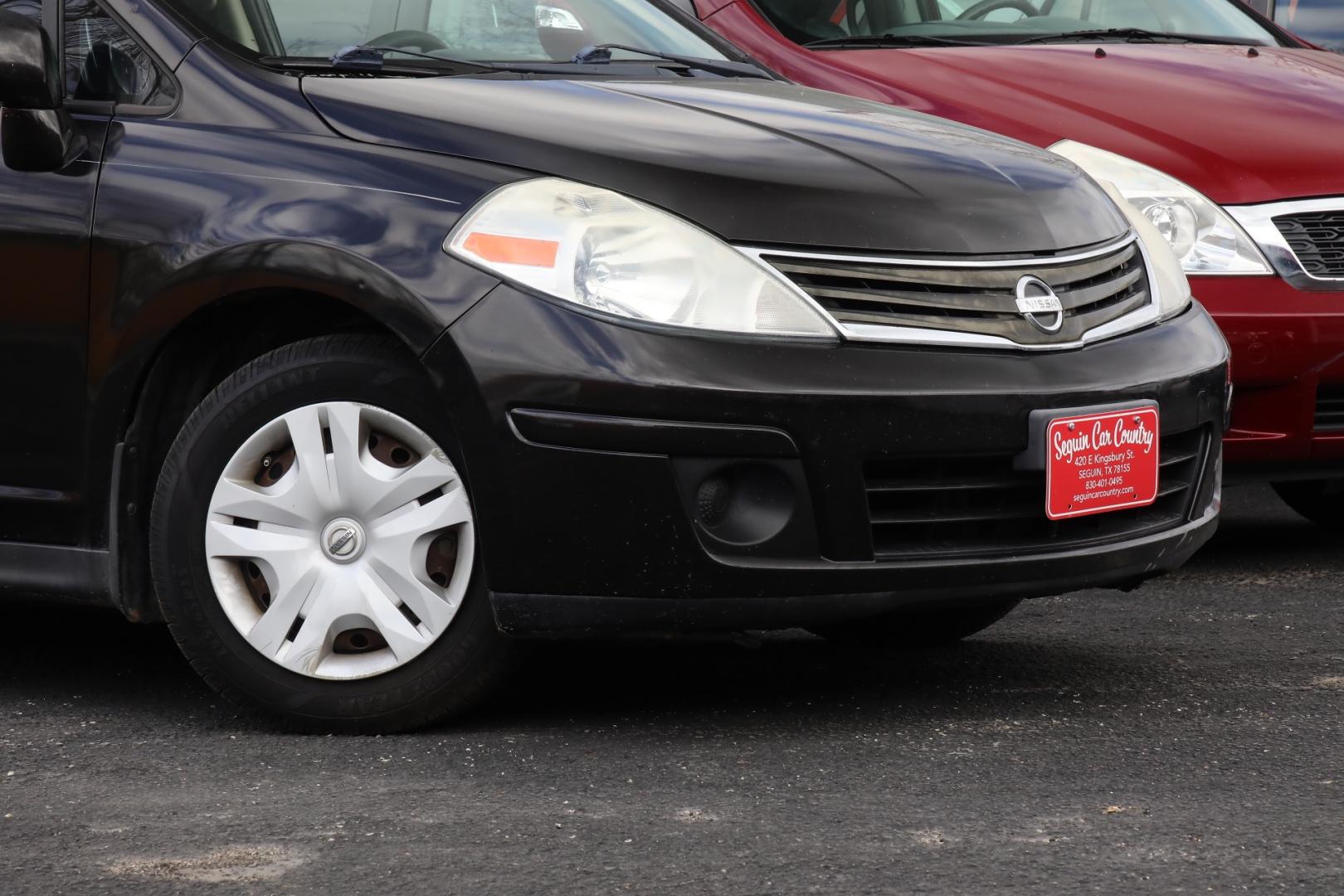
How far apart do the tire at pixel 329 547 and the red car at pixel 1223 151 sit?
2.28m

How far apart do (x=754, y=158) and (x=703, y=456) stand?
22.3 inches

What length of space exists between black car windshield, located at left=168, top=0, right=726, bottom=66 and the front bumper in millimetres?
920

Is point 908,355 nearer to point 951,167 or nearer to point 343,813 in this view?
point 951,167

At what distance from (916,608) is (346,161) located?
4.04 feet

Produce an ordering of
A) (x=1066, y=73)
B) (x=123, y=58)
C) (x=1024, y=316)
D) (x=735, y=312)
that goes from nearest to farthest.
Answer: (x=735, y=312)
(x=1024, y=316)
(x=123, y=58)
(x=1066, y=73)

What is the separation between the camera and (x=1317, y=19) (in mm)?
8312

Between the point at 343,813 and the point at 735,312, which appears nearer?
the point at 343,813

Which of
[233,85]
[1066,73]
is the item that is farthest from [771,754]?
[1066,73]

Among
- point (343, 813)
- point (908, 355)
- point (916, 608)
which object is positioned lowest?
point (343, 813)

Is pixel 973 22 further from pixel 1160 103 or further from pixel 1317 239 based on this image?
pixel 1317 239

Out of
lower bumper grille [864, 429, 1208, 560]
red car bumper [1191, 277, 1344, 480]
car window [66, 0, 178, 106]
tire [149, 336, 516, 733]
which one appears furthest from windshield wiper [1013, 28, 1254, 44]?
tire [149, 336, 516, 733]

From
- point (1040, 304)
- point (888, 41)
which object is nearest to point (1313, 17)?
point (888, 41)

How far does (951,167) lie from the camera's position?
3834 mm

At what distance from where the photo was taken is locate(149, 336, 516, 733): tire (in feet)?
11.8
